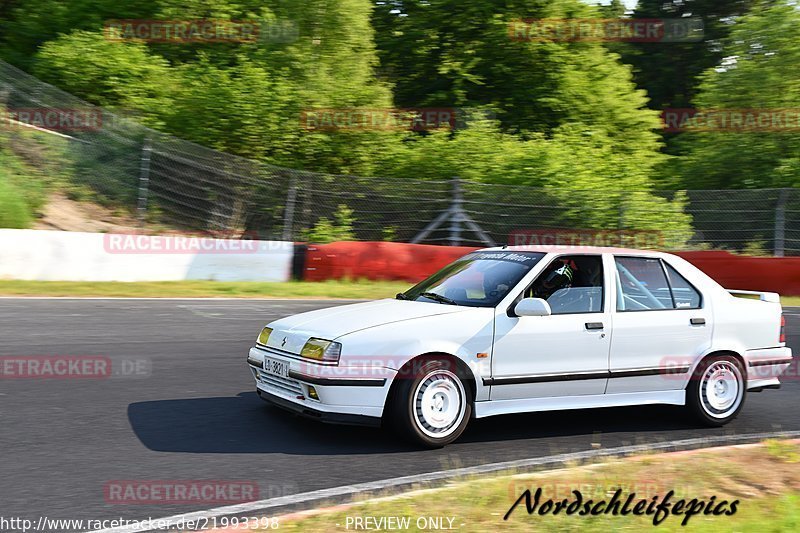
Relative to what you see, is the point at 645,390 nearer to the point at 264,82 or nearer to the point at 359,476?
the point at 359,476

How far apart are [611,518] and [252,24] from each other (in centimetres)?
2603

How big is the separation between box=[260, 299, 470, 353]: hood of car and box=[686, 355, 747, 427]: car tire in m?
2.24

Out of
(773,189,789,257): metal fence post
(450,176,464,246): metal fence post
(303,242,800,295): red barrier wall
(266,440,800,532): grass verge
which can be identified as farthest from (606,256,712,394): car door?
(773,189,789,257): metal fence post

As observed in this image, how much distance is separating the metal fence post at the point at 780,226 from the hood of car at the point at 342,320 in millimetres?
17103

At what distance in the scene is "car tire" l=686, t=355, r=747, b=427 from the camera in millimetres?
7586

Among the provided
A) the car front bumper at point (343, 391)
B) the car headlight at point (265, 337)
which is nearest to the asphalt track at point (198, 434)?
the car front bumper at point (343, 391)

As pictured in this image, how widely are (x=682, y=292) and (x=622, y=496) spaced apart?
2.87 m

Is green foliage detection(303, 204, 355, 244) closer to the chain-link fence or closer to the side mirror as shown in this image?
the chain-link fence

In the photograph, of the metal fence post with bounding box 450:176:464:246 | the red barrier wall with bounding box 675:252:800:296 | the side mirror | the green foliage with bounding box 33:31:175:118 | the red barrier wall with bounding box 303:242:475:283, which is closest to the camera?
the side mirror

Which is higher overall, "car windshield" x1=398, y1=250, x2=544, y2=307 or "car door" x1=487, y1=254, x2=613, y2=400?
"car windshield" x1=398, y1=250, x2=544, y2=307

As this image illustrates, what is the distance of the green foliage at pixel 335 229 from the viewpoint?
21.4 metres

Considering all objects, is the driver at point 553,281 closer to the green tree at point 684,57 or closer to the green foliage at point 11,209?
the green foliage at point 11,209

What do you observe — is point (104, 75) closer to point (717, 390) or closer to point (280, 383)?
point (280, 383)

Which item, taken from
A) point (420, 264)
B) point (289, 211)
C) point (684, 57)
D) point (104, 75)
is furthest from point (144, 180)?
point (684, 57)
